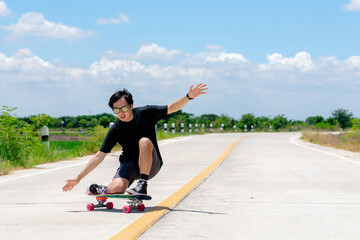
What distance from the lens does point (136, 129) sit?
21.3 ft

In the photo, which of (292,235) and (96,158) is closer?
(292,235)

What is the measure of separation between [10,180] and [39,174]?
3.66ft

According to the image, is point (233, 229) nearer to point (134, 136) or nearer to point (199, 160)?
point (134, 136)

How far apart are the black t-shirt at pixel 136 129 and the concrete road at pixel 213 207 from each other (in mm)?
795

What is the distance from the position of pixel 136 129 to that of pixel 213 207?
1391 mm

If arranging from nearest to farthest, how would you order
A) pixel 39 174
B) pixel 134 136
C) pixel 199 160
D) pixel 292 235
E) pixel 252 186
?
pixel 292 235, pixel 134 136, pixel 252 186, pixel 39 174, pixel 199 160

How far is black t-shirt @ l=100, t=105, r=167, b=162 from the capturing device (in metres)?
6.52

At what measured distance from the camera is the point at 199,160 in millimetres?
14273

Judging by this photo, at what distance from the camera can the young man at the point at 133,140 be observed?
6.38 m

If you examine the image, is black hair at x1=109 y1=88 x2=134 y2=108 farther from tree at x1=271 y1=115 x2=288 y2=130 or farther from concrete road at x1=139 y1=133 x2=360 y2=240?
tree at x1=271 y1=115 x2=288 y2=130

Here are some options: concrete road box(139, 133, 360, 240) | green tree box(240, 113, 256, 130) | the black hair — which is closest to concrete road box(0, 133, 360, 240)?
concrete road box(139, 133, 360, 240)

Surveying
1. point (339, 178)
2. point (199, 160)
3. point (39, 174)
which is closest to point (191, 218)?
point (339, 178)

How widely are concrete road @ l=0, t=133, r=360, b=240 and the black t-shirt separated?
0.80m

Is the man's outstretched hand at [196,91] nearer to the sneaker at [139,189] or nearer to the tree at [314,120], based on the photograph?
the sneaker at [139,189]
